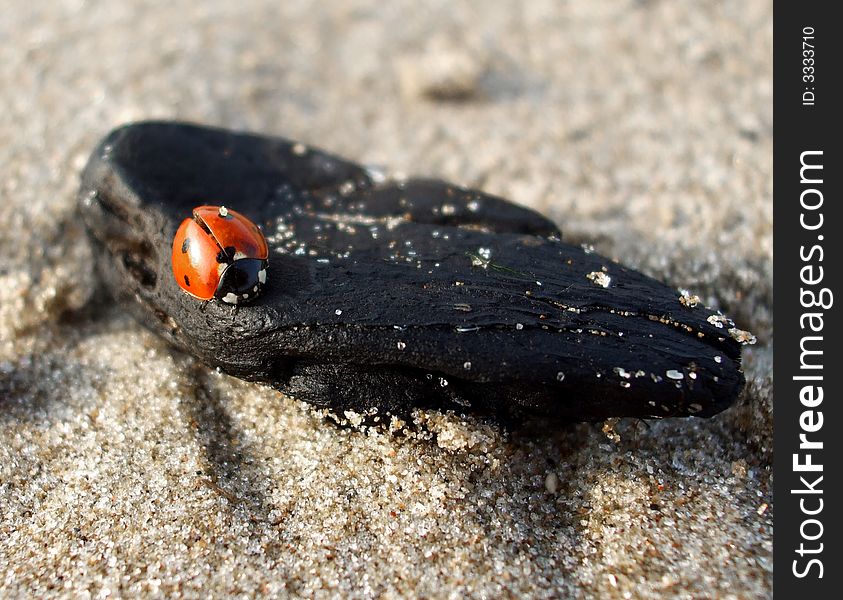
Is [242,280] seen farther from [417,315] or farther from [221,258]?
[417,315]

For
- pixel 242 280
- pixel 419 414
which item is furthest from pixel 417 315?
pixel 242 280

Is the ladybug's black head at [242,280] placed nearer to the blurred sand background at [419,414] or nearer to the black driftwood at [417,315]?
the black driftwood at [417,315]

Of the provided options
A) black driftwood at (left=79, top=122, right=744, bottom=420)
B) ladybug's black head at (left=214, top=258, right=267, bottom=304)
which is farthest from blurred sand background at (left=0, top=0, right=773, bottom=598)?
ladybug's black head at (left=214, top=258, right=267, bottom=304)

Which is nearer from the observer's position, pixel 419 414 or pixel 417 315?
pixel 417 315

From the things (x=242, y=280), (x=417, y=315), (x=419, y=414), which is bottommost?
(x=419, y=414)

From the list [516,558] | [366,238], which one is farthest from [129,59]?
[516,558]
